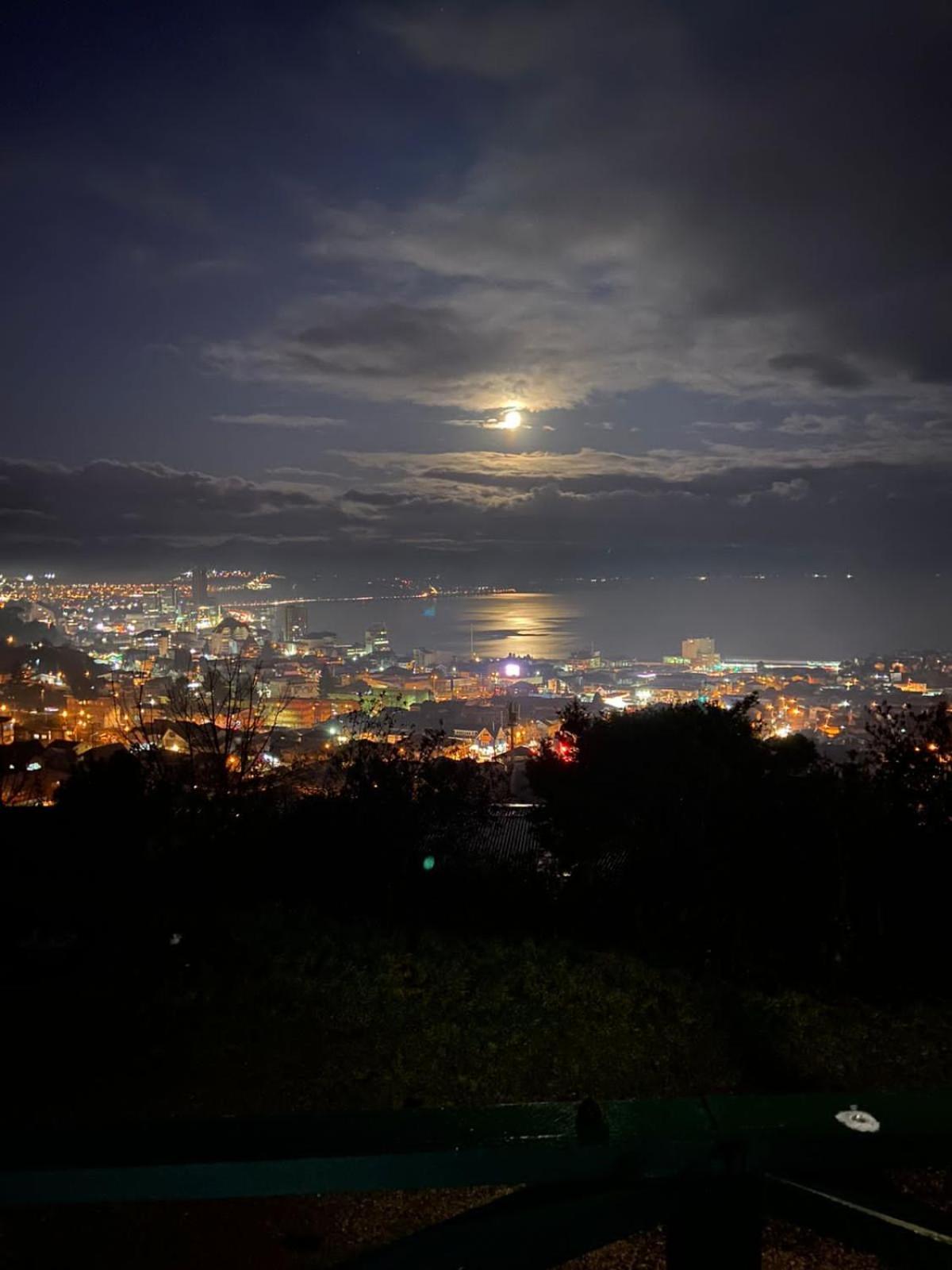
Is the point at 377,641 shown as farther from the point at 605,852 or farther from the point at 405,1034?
the point at 405,1034

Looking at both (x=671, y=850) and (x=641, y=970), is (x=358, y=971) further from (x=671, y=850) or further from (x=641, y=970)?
(x=671, y=850)

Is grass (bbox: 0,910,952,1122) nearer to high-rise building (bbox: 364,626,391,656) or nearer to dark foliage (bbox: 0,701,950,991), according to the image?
dark foliage (bbox: 0,701,950,991)

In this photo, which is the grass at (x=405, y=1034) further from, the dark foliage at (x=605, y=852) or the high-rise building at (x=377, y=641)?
the high-rise building at (x=377, y=641)

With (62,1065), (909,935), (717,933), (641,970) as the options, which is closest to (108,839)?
(62,1065)

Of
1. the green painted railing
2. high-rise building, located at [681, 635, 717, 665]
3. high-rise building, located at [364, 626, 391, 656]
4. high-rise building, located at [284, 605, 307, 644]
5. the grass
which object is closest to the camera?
the green painted railing

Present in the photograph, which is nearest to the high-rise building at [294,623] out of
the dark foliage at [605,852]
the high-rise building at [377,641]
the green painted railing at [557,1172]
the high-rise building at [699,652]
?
the high-rise building at [377,641]

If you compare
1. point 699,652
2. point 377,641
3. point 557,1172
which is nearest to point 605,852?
point 557,1172

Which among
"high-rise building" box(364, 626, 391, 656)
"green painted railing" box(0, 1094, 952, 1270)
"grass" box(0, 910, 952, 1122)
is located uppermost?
"high-rise building" box(364, 626, 391, 656)

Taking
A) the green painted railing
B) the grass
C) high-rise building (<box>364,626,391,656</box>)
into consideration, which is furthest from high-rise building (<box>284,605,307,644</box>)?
the green painted railing
